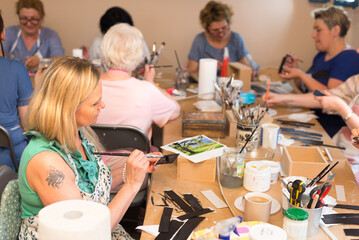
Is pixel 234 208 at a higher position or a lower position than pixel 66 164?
lower

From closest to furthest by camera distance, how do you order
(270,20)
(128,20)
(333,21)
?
(333,21) → (128,20) → (270,20)

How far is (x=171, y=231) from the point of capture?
1.32 metres

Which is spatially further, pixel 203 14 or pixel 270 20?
pixel 270 20

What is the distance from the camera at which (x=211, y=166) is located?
5.48 feet

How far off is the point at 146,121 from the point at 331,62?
1632 mm

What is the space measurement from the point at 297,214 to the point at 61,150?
787mm

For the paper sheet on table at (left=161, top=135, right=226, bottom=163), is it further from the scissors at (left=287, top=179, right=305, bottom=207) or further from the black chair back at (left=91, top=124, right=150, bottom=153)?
the scissors at (left=287, top=179, right=305, bottom=207)

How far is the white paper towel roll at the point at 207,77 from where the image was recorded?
2.88 meters

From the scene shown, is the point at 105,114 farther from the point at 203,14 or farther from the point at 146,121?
the point at 203,14

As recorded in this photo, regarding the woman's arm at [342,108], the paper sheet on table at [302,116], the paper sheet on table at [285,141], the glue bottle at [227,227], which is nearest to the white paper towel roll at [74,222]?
the glue bottle at [227,227]

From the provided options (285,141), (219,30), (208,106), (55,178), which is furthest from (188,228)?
(219,30)

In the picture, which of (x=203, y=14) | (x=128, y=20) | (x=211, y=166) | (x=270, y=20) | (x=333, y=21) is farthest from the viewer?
(x=270, y=20)

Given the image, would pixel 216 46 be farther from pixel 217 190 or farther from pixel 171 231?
pixel 171 231

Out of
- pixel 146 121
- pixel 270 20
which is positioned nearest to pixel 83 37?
pixel 270 20
